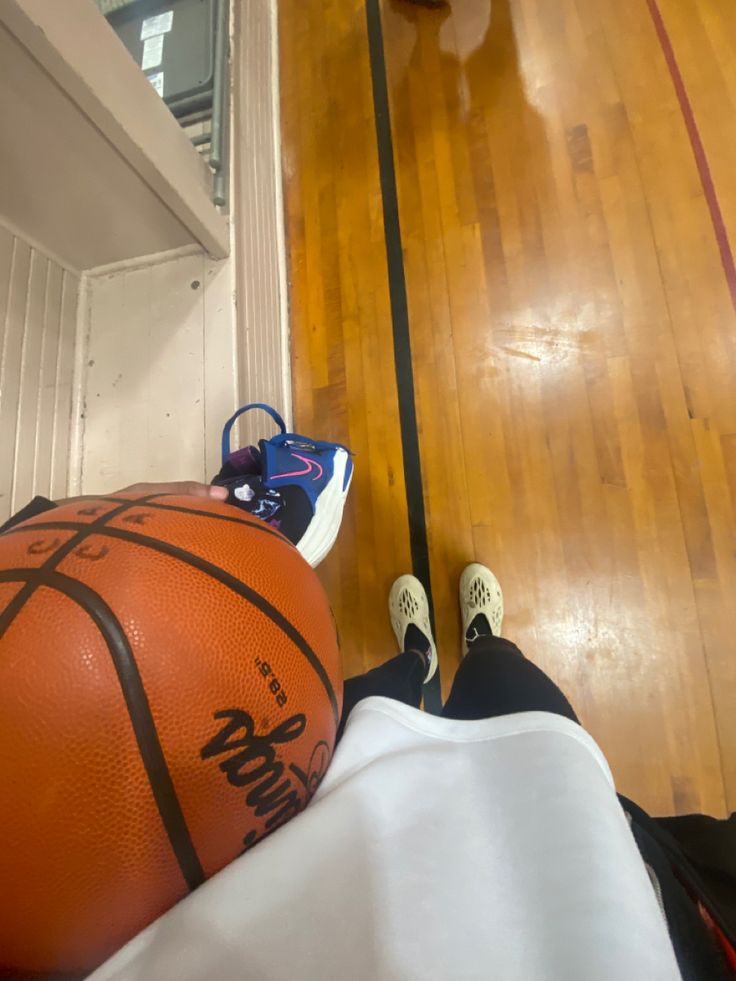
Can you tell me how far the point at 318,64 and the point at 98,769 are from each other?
246 centimetres

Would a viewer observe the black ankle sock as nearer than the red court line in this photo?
Yes

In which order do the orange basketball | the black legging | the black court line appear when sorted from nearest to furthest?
1. the orange basketball
2. the black legging
3. the black court line

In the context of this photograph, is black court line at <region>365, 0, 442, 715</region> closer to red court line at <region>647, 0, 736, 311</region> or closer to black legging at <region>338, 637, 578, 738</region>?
black legging at <region>338, 637, 578, 738</region>

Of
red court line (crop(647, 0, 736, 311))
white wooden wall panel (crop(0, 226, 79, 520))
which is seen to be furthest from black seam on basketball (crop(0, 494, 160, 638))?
red court line (crop(647, 0, 736, 311))

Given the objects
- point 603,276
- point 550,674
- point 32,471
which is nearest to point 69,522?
point 32,471

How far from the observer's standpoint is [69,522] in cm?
56

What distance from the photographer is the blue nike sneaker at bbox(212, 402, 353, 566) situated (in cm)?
118

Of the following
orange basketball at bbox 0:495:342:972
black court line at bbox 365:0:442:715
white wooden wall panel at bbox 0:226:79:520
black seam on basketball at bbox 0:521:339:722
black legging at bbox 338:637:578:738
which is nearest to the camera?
orange basketball at bbox 0:495:342:972

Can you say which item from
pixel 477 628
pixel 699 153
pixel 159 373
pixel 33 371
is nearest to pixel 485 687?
pixel 477 628

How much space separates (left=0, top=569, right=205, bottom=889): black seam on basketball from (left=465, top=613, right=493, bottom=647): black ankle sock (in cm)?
92

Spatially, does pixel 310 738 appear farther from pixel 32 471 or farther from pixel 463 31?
pixel 463 31

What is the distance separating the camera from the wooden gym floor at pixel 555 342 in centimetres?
131

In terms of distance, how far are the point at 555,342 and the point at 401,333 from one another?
44 centimetres

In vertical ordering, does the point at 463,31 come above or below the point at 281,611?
above
